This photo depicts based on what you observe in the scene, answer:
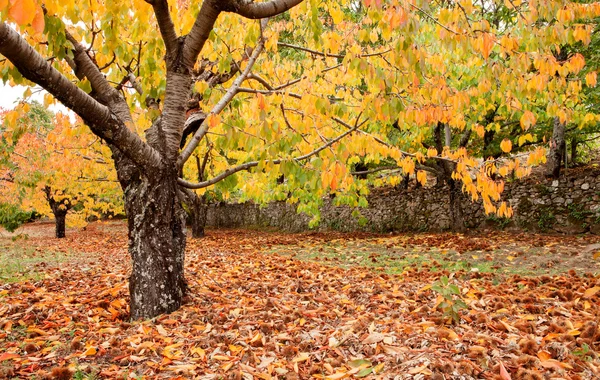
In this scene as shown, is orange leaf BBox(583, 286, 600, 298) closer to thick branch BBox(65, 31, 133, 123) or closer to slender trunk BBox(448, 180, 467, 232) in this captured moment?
thick branch BBox(65, 31, 133, 123)

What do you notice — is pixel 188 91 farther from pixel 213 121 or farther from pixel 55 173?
pixel 55 173

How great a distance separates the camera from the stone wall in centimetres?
988

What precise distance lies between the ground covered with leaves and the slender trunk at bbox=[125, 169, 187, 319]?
8.1 inches

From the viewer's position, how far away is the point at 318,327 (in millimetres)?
3279

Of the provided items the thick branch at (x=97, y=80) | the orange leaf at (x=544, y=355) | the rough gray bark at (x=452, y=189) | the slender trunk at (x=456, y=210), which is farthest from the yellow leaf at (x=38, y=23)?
the slender trunk at (x=456, y=210)

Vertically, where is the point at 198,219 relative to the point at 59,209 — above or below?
below

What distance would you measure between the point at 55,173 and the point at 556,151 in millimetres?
14510

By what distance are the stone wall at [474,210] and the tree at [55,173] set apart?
7614 millimetres

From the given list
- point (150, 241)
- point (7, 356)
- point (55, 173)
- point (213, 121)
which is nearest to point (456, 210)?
point (213, 121)

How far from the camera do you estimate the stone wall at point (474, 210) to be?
32.4 feet

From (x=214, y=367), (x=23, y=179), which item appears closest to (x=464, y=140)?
(x=214, y=367)

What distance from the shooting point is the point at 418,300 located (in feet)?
12.8

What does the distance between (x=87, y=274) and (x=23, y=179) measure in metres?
7.39

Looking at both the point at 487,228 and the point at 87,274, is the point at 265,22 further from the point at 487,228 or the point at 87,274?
the point at 487,228
